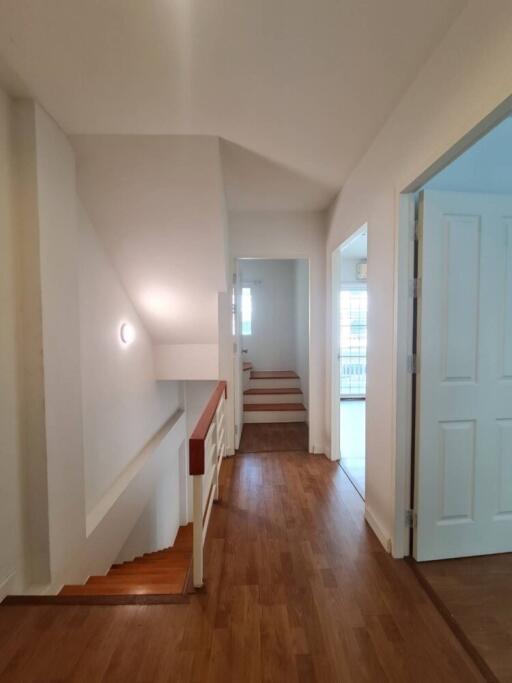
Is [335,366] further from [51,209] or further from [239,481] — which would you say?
[51,209]

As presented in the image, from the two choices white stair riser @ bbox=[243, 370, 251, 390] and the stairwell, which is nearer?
the stairwell

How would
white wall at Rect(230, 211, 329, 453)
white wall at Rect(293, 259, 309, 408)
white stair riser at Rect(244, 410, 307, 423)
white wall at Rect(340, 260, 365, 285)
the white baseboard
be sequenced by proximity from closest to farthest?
the white baseboard < white wall at Rect(230, 211, 329, 453) < white stair riser at Rect(244, 410, 307, 423) < white wall at Rect(293, 259, 309, 408) < white wall at Rect(340, 260, 365, 285)

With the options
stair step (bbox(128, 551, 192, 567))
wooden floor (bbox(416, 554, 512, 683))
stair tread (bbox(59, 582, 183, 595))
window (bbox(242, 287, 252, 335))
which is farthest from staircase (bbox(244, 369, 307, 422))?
wooden floor (bbox(416, 554, 512, 683))

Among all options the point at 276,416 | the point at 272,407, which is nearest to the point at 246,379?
the point at 272,407

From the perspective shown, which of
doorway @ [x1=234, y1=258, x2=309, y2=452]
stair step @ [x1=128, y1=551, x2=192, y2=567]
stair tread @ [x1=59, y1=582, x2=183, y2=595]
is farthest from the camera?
doorway @ [x1=234, y1=258, x2=309, y2=452]

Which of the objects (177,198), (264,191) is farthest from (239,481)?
(264,191)

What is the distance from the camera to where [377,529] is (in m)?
1.91

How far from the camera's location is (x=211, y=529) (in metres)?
2.02

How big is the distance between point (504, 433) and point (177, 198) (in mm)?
2438

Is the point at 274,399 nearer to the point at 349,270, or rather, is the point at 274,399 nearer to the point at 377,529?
the point at 377,529

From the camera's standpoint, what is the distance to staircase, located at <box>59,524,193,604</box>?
1460 millimetres

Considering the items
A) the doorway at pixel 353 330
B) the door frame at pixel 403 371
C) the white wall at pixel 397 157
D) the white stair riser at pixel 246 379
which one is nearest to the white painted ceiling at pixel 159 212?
the white wall at pixel 397 157

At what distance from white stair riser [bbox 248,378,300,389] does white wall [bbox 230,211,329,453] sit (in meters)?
1.50

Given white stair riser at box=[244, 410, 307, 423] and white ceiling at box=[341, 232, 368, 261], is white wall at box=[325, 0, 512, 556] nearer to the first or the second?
white stair riser at box=[244, 410, 307, 423]
